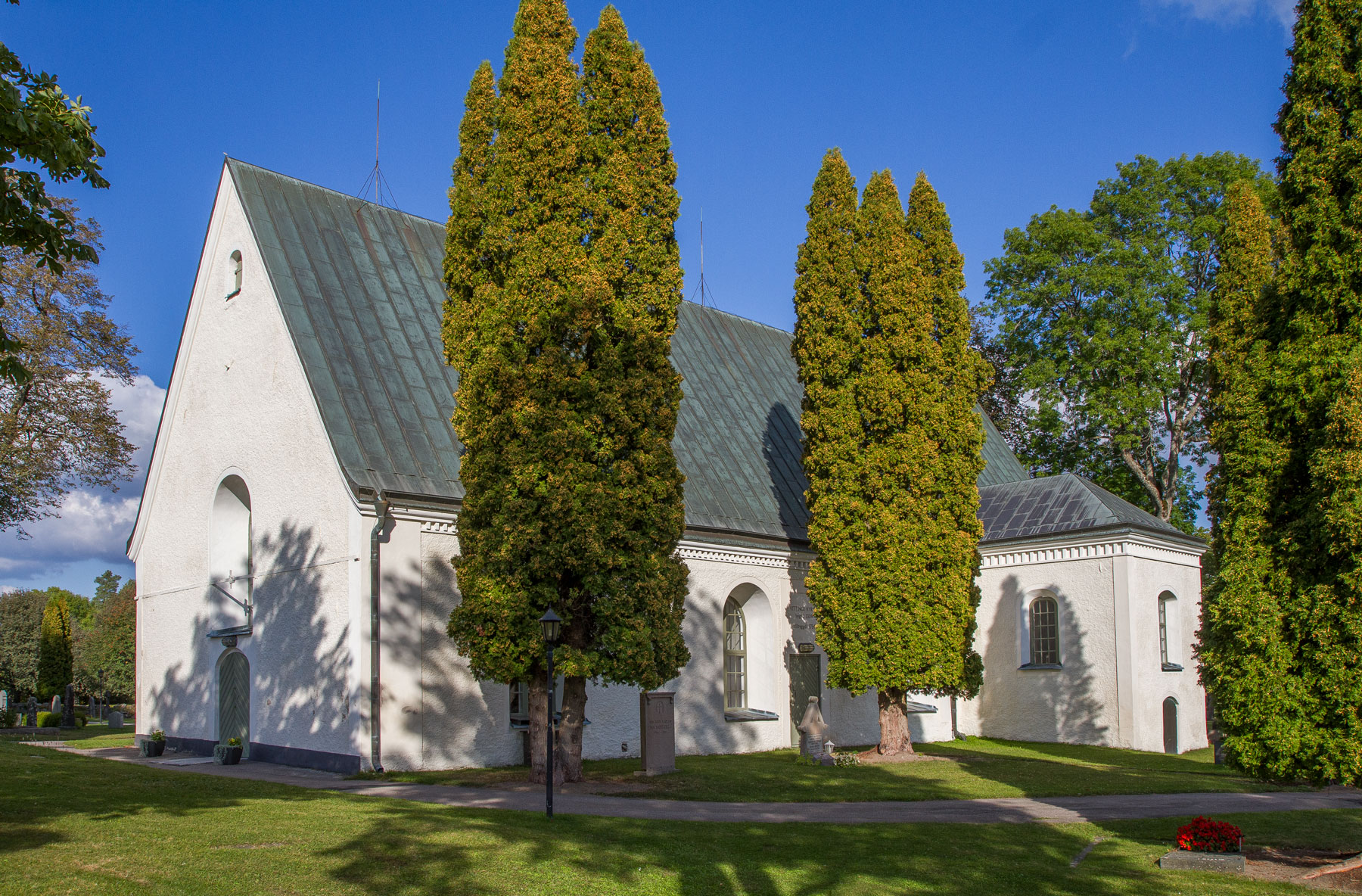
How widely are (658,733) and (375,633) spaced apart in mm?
4566

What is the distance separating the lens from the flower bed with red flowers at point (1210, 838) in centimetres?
988

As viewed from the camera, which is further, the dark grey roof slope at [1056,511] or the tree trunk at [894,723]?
the dark grey roof slope at [1056,511]

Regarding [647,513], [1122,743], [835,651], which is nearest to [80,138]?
[647,513]

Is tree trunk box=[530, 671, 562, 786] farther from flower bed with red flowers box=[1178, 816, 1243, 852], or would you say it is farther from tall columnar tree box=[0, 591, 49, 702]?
tall columnar tree box=[0, 591, 49, 702]

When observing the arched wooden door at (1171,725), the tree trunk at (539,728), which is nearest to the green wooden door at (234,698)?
the tree trunk at (539,728)

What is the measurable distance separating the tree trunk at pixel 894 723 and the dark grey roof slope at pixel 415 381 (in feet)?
14.6

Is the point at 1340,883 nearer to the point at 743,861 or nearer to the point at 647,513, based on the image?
the point at 743,861

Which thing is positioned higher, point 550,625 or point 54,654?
point 550,625

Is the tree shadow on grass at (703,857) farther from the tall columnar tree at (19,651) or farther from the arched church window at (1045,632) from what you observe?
the tall columnar tree at (19,651)

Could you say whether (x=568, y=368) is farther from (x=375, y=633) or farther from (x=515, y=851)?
(x=515, y=851)

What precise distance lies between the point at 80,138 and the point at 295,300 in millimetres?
9712

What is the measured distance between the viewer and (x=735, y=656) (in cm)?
2211

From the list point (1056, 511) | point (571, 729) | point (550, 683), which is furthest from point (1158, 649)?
point (550, 683)

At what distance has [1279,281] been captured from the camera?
35.1 feet
